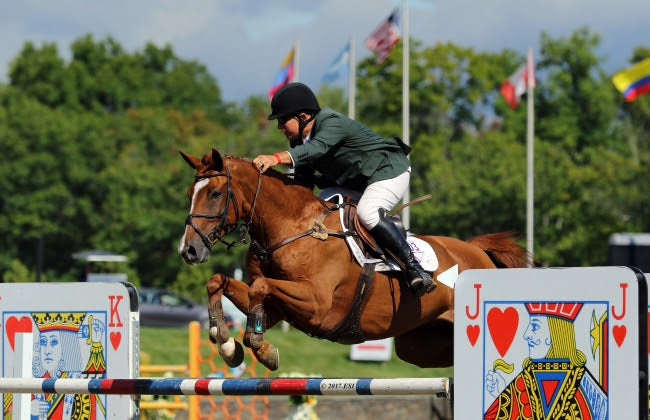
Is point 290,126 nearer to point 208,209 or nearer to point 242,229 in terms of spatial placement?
point 242,229

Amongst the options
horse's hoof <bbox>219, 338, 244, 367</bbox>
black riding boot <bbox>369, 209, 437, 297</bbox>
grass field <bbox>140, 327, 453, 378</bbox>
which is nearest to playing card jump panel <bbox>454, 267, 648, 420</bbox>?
horse's hoof <bbox>219, 338, 244, 367</bbox>

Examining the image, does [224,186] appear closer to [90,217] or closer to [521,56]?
[90,217]

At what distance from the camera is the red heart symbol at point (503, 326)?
4.91 metres

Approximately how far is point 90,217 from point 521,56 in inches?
770

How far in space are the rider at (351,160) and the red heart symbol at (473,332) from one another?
5.79 feet

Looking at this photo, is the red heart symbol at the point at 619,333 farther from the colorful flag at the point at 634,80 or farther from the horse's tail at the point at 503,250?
the colorful flag at the point at 634,80

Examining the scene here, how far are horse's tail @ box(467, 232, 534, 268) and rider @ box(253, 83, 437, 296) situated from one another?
1.26 meters

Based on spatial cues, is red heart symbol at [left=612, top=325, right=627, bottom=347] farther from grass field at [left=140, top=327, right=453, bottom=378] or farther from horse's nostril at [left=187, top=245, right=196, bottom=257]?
grass field at [left=140, top=327, right=453, bottom=378]

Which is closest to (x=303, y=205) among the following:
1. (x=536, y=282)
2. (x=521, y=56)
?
(x=536, y=282)

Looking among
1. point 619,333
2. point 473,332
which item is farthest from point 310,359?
point 619,333

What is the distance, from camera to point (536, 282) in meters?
4.89

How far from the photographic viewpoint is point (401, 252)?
6.77m

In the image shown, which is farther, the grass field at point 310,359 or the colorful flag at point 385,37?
the colorful flag at point 385,37

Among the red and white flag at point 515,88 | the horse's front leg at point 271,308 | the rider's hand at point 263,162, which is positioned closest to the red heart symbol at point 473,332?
the horse's front leg at point 271,308
